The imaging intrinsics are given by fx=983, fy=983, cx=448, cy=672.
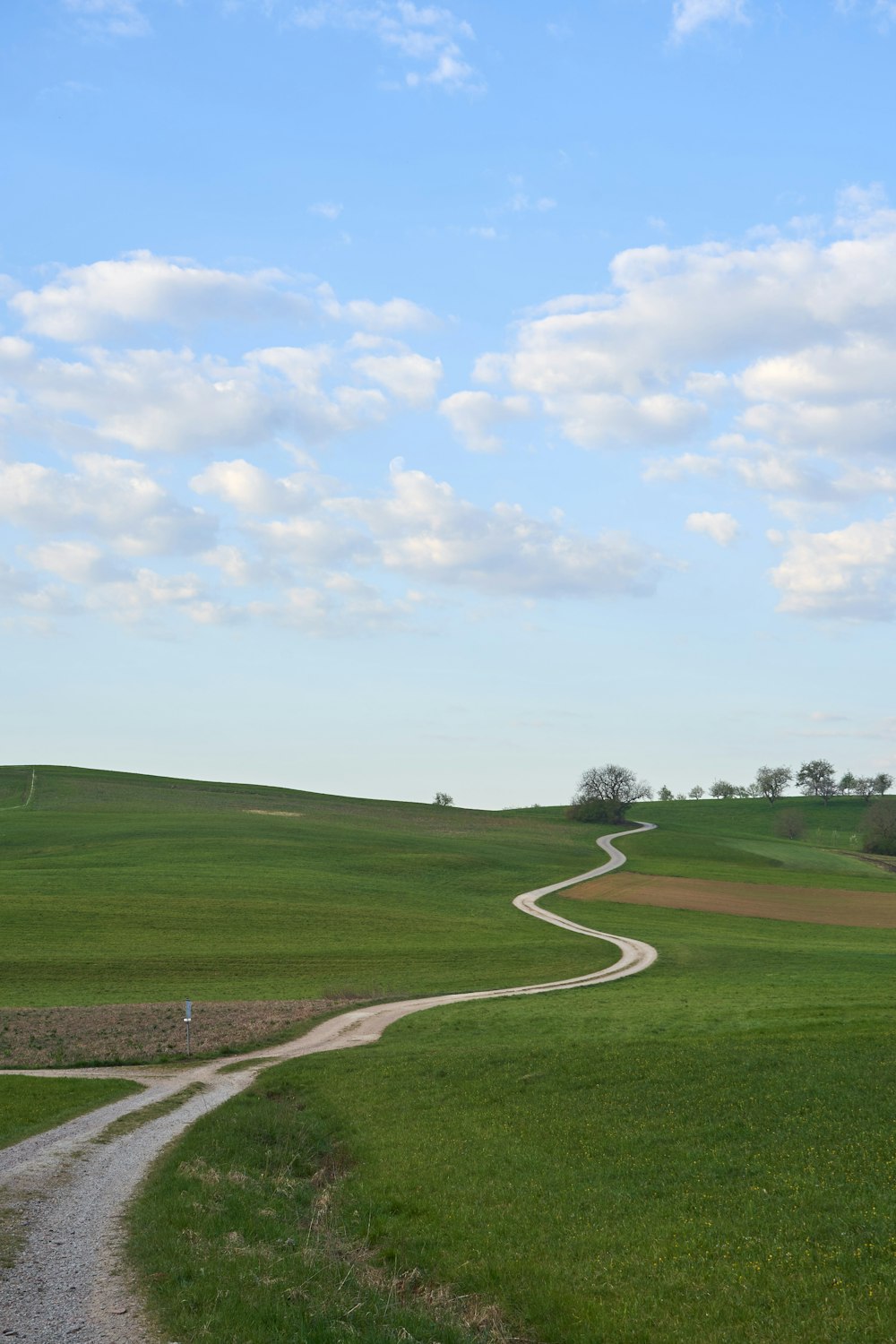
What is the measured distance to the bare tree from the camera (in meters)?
168

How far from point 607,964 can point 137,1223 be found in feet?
149

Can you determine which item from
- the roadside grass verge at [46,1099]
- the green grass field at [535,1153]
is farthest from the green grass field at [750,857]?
the roadside grass verge at [46,1099]

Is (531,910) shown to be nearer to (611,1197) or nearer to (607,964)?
(607,964)

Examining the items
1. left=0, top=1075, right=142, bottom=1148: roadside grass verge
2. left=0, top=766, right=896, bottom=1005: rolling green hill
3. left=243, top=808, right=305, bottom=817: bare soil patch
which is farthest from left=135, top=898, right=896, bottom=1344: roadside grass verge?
left=243, top=808, right=305, bottom=817: bare soil patch

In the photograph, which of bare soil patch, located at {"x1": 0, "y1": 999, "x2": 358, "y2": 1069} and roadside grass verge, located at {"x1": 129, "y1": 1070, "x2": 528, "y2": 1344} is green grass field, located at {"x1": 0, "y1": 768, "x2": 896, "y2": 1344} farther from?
bare soil patch, located at {"x1": 0, "y1": 999, "x2": 358, "y2": 1069}

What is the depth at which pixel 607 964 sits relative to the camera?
5991 cm

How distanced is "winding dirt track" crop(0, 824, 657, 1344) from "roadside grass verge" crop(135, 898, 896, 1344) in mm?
727

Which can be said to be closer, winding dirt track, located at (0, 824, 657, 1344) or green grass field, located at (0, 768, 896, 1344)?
winding dirt track, located at (0, 824, 657, 1344)

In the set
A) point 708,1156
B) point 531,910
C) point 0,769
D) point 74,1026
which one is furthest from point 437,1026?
point 0,769

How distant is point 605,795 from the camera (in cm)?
17038

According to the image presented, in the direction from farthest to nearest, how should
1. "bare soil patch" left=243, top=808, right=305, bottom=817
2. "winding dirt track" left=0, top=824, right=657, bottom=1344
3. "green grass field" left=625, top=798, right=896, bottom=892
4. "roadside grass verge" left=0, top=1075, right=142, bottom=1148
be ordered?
1. "bare soil patch" left=243, top=808, right=305, bottom=817
2. "green grass field" left=625, top=798, right=896, bottom=892
3. "roadside grass verge" left=0, top=1075, right=142, bottom=1148
4. "winding dirt track" left=0, top=824, right=657, bottom=1344

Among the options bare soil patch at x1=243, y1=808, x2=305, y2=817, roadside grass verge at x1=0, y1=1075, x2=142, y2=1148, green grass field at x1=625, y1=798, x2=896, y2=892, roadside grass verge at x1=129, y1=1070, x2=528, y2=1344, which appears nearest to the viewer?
roadside grass verge at x1=129, y1=1070, x2=528, y2=1344

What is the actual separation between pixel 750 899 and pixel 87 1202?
8105 cm

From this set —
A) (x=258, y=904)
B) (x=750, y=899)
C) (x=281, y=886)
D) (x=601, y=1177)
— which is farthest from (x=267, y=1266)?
(x=750, y=899)
